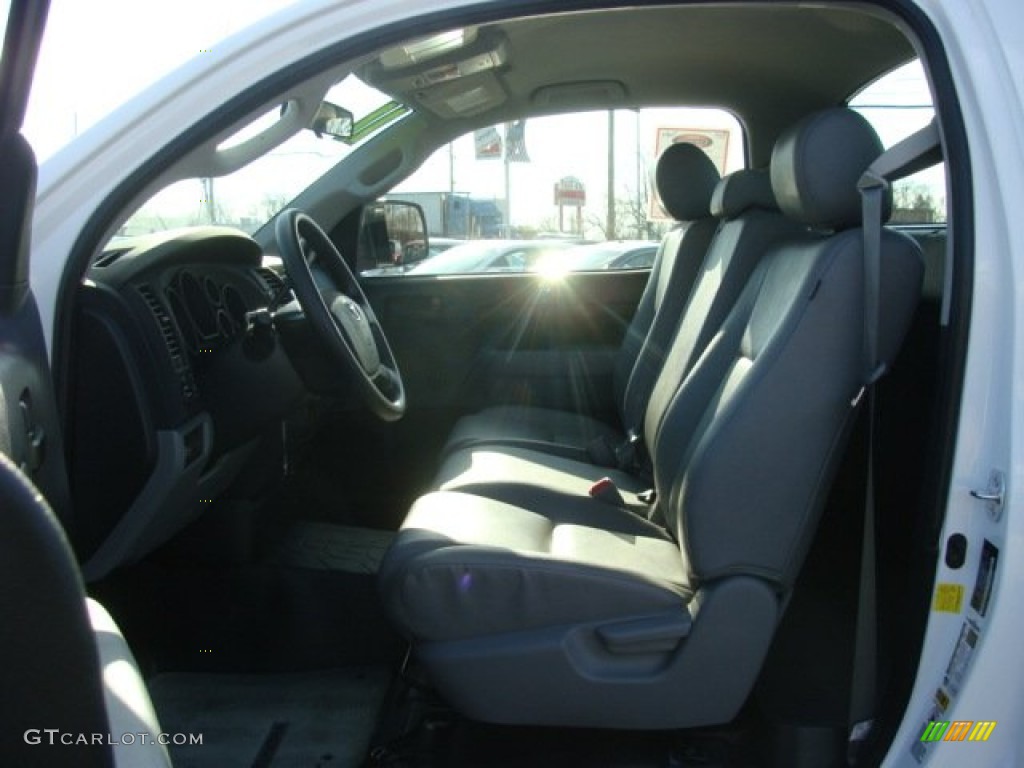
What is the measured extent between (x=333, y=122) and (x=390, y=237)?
88 centimetres

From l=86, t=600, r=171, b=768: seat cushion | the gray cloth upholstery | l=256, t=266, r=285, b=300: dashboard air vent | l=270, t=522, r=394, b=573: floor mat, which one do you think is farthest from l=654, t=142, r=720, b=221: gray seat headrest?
l=86, t=600, r=171, b=768: seat cushion

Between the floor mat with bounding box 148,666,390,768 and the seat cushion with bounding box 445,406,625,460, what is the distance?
678mm

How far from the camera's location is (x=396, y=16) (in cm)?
A: 144

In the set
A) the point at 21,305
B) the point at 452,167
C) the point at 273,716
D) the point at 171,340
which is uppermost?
the point at 452,167

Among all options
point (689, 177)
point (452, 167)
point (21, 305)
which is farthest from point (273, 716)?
point (689, 177)

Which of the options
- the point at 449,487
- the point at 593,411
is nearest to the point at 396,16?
the point at 449,487

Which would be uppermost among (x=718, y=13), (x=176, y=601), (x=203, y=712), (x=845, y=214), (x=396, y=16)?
(x=718, y=13)

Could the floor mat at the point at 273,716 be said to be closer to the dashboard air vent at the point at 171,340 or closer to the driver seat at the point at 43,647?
the dashboard air vent at the point at 171,340

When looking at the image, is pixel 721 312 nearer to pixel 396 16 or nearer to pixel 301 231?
pixel 301 231

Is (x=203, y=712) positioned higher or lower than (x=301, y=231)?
lower

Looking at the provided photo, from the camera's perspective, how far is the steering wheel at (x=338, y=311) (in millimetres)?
1875

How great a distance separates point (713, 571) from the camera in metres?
1.55

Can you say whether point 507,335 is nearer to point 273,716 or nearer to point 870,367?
point 273,716

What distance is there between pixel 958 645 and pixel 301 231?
1479 millimetres
